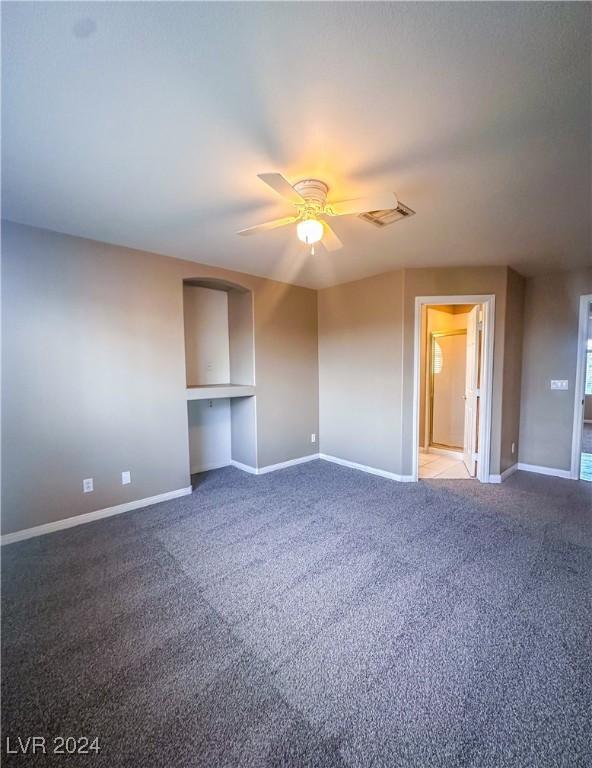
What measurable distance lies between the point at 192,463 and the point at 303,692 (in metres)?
3.22

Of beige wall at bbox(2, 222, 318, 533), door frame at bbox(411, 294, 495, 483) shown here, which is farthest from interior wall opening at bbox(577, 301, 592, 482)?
beige wall at bbox(2, 222, 318, 533)

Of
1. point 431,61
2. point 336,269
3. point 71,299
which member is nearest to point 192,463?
point 71,299

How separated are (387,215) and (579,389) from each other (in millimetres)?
3393

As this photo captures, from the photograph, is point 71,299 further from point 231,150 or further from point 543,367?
point 543,367

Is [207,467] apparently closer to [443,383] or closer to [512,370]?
[443,383]

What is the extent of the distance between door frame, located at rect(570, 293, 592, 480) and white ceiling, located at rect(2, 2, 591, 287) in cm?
188

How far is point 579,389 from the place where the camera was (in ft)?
12.6

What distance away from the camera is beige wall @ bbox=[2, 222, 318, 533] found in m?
2.61

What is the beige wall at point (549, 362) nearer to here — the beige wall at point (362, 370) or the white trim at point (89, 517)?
the beige wall at point (362, 370)

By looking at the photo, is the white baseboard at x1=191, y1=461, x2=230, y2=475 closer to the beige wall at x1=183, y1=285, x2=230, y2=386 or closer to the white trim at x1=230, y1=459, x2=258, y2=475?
the white trim at x1=230, y1=459, x2=258, y2=475

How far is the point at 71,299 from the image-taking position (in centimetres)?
284

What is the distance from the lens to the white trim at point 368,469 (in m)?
3.88

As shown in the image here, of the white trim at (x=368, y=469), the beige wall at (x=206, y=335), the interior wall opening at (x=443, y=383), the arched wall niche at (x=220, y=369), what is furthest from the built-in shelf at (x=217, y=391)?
the interior wall opening at (x=443, y=383)

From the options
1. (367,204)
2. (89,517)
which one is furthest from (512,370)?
(89,517)
